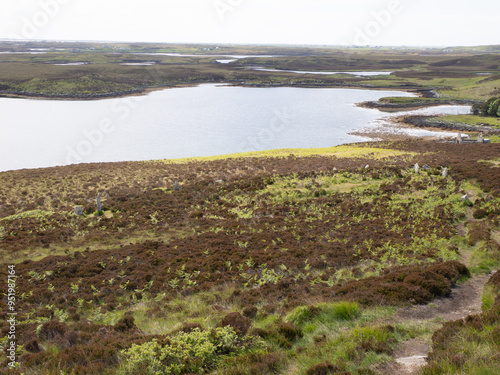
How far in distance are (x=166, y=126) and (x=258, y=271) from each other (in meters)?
75.3

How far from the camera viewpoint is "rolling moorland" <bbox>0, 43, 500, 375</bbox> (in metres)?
9.74

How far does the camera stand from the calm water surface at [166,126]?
221ft

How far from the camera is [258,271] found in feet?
58.9

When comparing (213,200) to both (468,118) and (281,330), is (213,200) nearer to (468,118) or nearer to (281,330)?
(281,330)

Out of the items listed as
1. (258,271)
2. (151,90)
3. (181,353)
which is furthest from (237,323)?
(151,90)

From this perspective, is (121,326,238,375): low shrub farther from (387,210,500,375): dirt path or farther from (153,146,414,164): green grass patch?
(153,146,414,164): green grass patch

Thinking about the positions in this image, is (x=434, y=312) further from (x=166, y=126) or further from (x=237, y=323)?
(x=166, y=126)

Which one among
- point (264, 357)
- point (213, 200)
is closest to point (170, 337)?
point (264, 357)

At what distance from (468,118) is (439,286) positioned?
93.1 meters

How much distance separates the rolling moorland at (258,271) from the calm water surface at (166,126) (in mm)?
26370

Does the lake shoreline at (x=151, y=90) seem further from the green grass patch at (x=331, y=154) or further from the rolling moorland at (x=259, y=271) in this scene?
the rolling moorland at (x=259, y=271)

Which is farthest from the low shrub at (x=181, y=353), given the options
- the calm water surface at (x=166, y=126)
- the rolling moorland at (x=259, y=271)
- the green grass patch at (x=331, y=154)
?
the calm water surface at (x=166, y=126)

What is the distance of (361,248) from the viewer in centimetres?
2006

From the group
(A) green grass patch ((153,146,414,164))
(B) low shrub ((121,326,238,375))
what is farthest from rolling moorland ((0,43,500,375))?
(A) green grass patch ((153,146,414,164))
